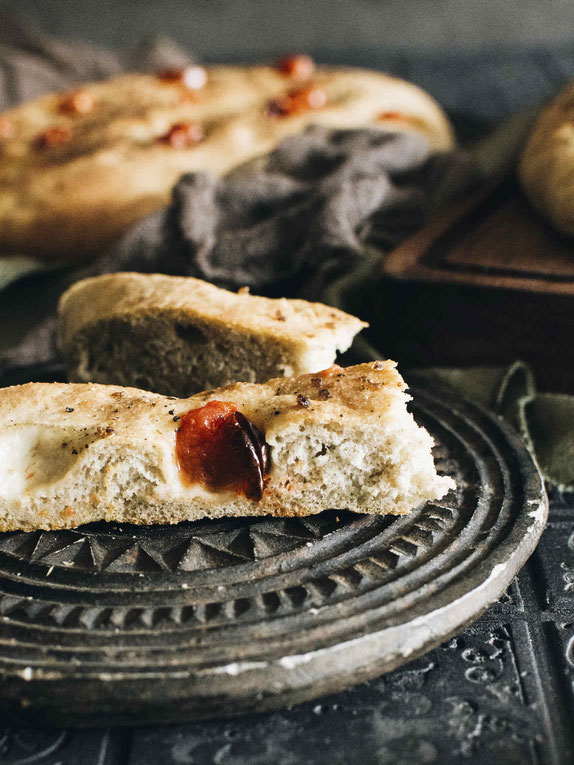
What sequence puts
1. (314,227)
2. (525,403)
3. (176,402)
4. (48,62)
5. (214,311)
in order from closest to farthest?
(176,402)
(214,311)
(525,403)
(314,227)
(48,62)

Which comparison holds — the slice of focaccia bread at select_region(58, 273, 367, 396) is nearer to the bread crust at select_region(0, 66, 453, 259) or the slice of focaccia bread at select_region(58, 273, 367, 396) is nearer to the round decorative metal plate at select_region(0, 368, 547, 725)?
the round decorative metal plate at select_region(0, 368, 547, 725)

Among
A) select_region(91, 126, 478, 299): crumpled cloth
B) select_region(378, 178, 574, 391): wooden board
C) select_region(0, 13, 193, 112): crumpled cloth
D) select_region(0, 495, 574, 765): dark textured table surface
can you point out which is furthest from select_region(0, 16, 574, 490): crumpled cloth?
select_region(0, 13, 193, 112): crumpled cloth

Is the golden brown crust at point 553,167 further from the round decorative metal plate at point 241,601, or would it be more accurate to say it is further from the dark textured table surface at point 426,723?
the dark textured table surface at point 426,723

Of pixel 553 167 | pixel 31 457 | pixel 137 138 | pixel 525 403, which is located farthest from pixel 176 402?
pixel 137 138

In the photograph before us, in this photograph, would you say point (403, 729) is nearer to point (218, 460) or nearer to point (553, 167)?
point (218, 460)

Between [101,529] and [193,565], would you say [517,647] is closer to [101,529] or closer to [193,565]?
[193,565]

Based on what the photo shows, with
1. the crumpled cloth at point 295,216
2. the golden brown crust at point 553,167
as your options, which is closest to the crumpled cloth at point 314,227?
the crumpled cloth at point 295,216
